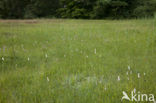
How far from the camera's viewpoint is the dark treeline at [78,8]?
25484mm

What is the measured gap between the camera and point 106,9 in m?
28.6

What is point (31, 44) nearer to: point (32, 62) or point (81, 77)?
point (32, 62)

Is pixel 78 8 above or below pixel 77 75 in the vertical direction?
above

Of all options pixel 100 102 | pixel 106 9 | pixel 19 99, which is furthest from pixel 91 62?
pixel 106 9

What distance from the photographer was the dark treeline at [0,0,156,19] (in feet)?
83.6

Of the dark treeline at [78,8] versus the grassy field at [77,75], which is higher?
the dark treeline at [78,8]

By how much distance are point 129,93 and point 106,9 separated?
26932 millimetres

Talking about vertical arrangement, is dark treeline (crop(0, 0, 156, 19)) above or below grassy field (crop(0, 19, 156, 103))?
above

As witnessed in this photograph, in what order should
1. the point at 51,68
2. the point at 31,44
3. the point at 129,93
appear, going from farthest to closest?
the point at 31,44, the point at 51,68, the point at 129,93

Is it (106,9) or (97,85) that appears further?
(106,9)

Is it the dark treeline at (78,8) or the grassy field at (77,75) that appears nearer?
the grassy field at (77,75)

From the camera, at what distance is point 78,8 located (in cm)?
3039

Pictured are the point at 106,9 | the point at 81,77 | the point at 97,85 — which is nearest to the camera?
the point at 97,85

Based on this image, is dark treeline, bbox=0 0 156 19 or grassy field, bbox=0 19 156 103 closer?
grassy field, bbox=0 19 156 103
